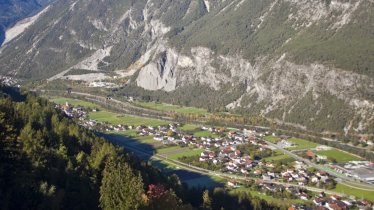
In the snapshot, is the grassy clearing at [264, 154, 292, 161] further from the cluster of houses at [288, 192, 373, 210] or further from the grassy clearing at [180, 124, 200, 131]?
the grassy clearing at [180, 124, 200, 131]

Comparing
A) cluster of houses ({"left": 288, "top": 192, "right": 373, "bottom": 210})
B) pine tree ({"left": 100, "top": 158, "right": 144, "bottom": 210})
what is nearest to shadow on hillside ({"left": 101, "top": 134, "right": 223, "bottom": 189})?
cluster of houses ({"left": 288, "top": 192, "right": 373, "bottom": 210})

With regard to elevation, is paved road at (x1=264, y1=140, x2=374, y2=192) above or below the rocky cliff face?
below

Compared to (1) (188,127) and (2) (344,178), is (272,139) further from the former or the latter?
(2) (344,178)

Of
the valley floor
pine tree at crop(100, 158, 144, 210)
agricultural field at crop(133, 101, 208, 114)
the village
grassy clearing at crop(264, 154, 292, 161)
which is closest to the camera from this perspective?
pine tree at crop(100, 158, 144, 210)

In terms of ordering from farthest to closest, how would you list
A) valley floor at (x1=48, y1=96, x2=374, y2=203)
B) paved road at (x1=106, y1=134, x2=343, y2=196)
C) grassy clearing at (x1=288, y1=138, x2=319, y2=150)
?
grassy clearing at (x1=288, y1=138, x2=319, y2=150)
valley floor at (x1=48, y1=96, x2=374, y2=203)
paved road at (x1=106, y1=134, x2=343, y2=196)

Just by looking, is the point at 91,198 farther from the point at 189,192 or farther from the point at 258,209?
the point at 258,209

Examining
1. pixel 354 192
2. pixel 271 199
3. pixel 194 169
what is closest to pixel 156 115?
pixel 194 169

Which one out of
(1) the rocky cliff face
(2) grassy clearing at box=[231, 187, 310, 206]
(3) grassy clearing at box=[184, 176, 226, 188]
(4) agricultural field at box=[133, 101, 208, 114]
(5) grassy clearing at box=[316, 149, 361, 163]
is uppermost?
(1) the rocky cliff face
